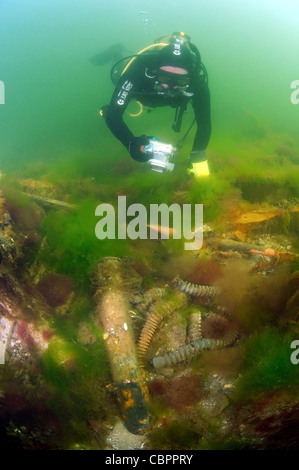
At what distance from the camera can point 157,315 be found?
384 centimetres

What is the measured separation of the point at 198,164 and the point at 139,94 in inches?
85.9

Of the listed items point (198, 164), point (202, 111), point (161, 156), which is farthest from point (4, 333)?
point (202, 111)

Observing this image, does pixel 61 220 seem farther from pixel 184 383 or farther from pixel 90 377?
pixel 184 383

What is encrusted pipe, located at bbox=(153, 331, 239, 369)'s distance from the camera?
3.44 metres

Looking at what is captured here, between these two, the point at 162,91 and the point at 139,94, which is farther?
the point at 139,94

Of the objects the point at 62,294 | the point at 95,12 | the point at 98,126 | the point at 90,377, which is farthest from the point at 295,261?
the point at 95,12

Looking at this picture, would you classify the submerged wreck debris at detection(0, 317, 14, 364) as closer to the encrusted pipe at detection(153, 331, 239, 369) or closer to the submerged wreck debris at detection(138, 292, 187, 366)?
the submerged wreck debris at detection(138, 292, 187, 366)

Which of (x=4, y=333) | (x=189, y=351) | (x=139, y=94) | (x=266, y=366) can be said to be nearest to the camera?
(x=266, y=366)

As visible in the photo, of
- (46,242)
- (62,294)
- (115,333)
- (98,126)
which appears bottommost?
(115,333)

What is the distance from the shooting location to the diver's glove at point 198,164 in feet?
21.4

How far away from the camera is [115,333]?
3572 millimetres

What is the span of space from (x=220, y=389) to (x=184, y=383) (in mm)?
475

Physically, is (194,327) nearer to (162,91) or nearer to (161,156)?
(161,156)

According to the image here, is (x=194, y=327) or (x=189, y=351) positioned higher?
(x=194, y=327)
